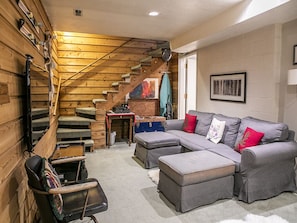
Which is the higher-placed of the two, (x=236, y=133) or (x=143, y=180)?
(x=236, y=133)

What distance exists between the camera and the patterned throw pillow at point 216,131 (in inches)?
142

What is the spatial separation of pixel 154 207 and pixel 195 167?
2.17 ft

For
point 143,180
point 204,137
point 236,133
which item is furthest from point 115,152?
point 236,133

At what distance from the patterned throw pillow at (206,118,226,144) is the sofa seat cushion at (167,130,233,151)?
87mm

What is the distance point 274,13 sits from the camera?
8.92 ft

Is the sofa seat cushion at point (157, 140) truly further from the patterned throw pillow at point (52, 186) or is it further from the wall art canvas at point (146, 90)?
the wall art canvas at point (146, 90)

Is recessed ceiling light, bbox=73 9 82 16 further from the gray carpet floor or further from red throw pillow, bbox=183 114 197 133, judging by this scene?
red throw pillow, bbox=183 114 197 133

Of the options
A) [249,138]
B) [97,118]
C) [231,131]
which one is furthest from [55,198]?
[97,118]

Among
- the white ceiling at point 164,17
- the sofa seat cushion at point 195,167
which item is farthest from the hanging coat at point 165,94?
the sofa seat cushion at point 195,167

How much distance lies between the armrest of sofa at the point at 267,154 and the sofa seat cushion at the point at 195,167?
0.69 feet

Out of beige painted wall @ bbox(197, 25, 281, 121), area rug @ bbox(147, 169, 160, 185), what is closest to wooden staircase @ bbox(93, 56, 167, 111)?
beige painted wall @ bbox(197, 25, 281, 121)

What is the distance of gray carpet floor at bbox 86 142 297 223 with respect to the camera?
2.35 meters

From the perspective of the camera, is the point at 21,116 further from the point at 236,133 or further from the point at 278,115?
the point at 278,115

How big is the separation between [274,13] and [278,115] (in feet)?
4.58
